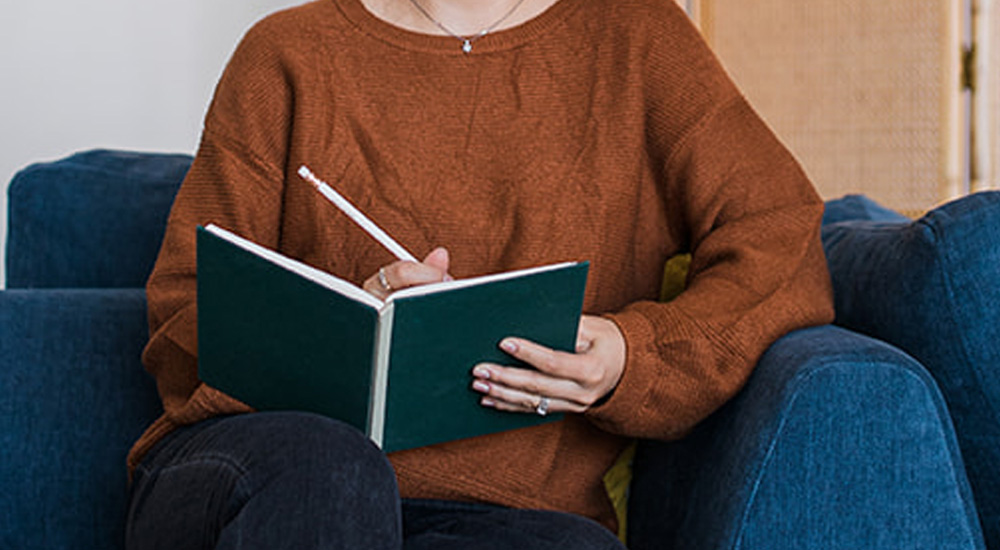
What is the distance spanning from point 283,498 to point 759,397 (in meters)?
0.46

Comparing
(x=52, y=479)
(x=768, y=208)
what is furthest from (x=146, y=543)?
(x=768, y=208)

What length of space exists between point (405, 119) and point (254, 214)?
0.21m

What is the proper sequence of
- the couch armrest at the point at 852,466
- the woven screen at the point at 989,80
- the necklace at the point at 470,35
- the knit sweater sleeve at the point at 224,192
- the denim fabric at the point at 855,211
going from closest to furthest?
the couch armrest at the point at 852,466 < the knit sweater sleeve at the point at 224,192 < the necklace at the point at 470,35 < the denim fabric at the point at 855,211 < the woven screen at the point at 989,80

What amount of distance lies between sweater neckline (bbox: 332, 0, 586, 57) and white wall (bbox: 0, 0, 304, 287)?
1.37 m

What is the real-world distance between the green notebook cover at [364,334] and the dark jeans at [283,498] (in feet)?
0.14

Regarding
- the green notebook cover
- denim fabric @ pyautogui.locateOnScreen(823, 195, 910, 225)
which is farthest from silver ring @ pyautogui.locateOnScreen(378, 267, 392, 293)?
denim fabric @ pyautogui.locateOnScreen(823, 195, 910, 225)

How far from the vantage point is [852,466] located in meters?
0.92

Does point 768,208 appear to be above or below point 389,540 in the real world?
above

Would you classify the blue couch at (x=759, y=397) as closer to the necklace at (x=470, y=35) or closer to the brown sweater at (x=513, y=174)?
the brown sweater at (x=513, y=174)

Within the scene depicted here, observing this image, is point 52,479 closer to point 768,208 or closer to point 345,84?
point 345,84

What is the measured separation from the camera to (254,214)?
1.25 meters

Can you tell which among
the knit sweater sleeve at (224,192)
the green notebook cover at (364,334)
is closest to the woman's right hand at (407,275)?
the green notebook cover at (364,334)

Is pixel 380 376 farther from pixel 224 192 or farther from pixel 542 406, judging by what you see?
pixel 224 192

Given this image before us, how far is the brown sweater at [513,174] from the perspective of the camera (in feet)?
3.89
